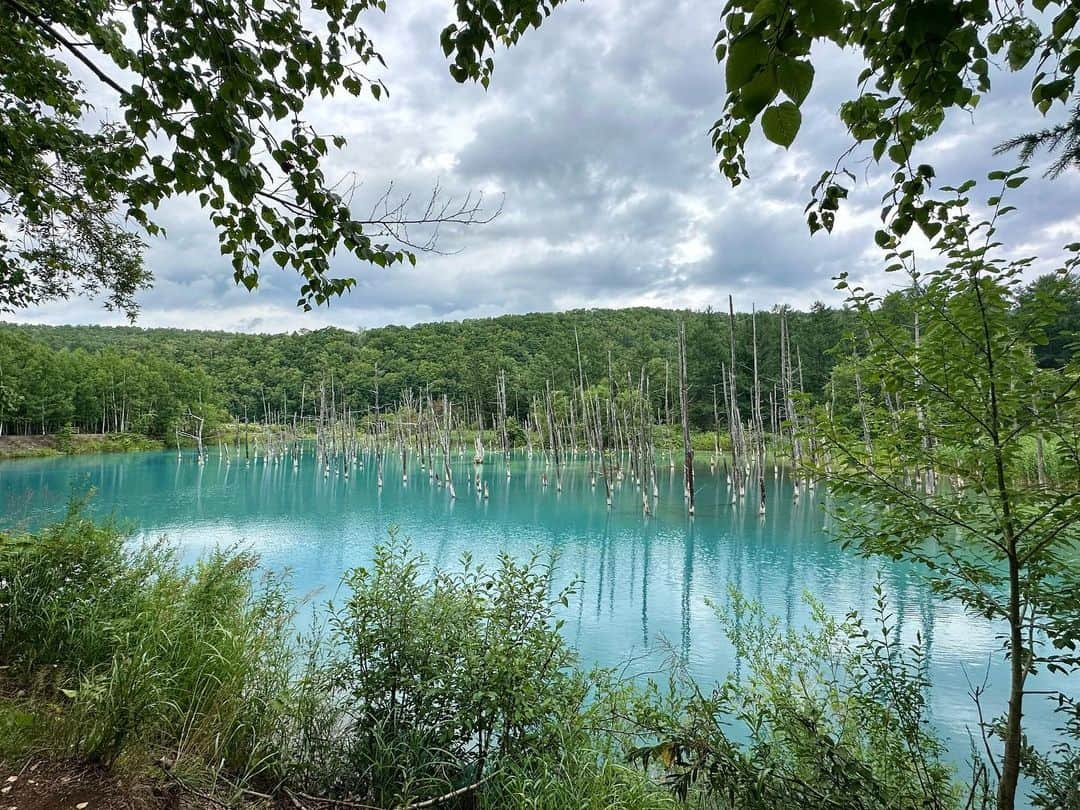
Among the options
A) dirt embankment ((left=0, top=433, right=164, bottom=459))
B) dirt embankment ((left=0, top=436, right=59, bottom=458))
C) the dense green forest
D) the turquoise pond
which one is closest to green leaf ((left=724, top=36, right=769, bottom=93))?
the turquoise pond

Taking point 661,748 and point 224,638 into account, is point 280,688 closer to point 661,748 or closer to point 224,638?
point 224,638

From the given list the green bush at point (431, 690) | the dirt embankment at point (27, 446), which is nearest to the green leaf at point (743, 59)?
the green bush at point (431, 690)

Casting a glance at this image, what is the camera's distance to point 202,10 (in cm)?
197

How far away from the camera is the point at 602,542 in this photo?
17.5 metres

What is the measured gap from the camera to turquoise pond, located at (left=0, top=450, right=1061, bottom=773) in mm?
8766

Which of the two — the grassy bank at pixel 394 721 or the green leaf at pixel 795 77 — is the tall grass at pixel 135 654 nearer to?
the grassy bank at pixel 394 721

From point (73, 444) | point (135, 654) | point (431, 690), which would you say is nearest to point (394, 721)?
point (431, 690)

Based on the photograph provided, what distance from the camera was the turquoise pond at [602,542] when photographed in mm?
8766

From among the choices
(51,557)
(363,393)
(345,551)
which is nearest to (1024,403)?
(51,557)

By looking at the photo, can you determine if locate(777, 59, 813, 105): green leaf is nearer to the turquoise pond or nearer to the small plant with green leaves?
the small plant with green leaves

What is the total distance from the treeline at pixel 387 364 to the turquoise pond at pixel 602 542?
30.6 ft

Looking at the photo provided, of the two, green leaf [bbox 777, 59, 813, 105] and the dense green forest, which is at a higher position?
the dense green forest

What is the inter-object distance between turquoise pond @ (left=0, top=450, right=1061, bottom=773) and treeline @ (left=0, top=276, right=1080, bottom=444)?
9334mm

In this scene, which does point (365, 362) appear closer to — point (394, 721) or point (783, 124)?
point (394, 721)
